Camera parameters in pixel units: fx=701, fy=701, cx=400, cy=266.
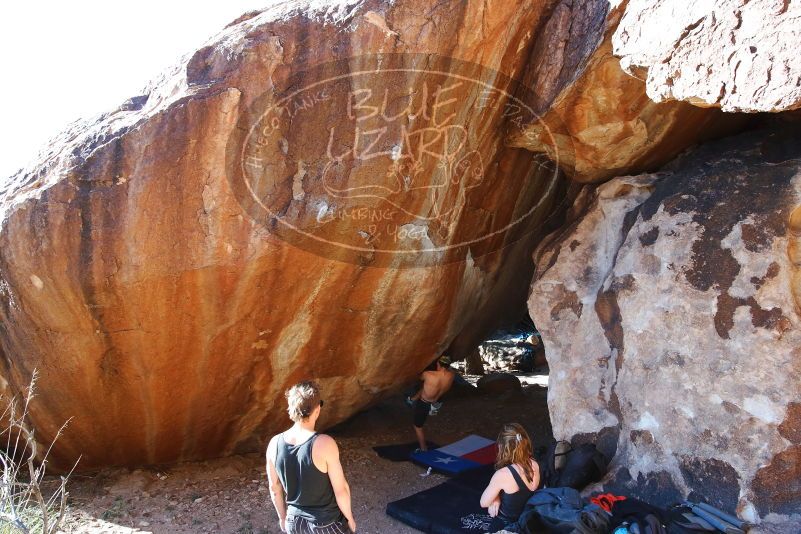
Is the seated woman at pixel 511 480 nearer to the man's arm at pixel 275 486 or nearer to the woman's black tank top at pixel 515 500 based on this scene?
the woman's black tank top at pixel 515 500

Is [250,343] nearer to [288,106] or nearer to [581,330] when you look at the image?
[288,106]

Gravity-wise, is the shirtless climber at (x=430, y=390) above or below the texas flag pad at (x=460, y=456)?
above

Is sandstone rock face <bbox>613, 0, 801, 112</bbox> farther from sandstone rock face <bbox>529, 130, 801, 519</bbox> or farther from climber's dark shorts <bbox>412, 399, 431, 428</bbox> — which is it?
climber's dark shorts <bbox>412, 399, 431, 428</bbox>

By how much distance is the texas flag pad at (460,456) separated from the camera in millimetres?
4945

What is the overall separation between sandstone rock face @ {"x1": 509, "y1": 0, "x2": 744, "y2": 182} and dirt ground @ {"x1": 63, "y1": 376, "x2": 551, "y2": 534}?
240 centimetres

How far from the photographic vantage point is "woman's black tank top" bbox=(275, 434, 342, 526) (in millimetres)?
2768

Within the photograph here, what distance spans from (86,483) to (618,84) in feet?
13.6

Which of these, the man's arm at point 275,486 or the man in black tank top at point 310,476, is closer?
the man in black tank top at point 310,476

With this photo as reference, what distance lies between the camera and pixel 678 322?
3.74m

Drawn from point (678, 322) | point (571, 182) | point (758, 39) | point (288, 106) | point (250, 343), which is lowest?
point (250, 343)

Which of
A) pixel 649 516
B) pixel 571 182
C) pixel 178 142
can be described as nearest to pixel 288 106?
pixel 178 142

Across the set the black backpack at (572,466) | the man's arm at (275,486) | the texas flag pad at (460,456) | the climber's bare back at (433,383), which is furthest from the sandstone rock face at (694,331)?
the man's arm at (275,486)

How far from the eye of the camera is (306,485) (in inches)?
109

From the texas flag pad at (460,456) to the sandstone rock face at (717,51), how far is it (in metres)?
2.72
